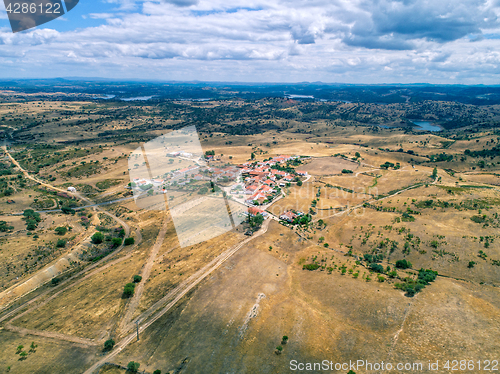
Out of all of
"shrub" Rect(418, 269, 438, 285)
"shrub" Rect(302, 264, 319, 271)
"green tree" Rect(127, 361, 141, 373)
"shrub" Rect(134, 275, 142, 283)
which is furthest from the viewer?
"shrub" Rect(302, 264, 319, 271)

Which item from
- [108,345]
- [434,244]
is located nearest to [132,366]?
[108,345]

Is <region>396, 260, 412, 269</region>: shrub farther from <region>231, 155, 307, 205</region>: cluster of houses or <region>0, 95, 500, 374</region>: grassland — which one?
<region>231, 155, 307, 205</region>: cluster of houses

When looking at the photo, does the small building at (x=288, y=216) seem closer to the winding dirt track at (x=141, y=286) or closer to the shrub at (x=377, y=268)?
the shrub at (x=377, y=268)

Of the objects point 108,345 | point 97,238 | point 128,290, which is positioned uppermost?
point 108,345

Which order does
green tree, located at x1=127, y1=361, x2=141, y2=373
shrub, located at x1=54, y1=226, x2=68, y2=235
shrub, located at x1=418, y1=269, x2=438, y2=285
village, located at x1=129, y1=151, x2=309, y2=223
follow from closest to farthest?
green tree, located at x1=127, y1=361, x2=141, y2=373 → shrub, located at x1=418, y1=269, x2=438, y2=285 → shrub, located at x1=54, y1=226, x2=68, y2=235 → village, located at x1=129, y1=151, x2=309, y2=223

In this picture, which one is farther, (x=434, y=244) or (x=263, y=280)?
(x=434, y=244)

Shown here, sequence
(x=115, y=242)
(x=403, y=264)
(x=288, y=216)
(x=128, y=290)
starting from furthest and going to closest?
(x=288, y=216)
(x=115, y=242)
(x=403, y=264)
(x=128, y=290)

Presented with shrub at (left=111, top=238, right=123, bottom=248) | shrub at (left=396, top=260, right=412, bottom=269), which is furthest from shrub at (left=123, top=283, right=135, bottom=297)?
shrub at (left=396, top=260, right=412, bottom=269)

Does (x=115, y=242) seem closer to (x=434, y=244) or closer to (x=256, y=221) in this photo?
(x=256, y=221)

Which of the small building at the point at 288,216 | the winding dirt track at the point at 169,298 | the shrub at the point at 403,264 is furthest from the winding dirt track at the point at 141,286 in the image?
the shrub at the point at 403,264
